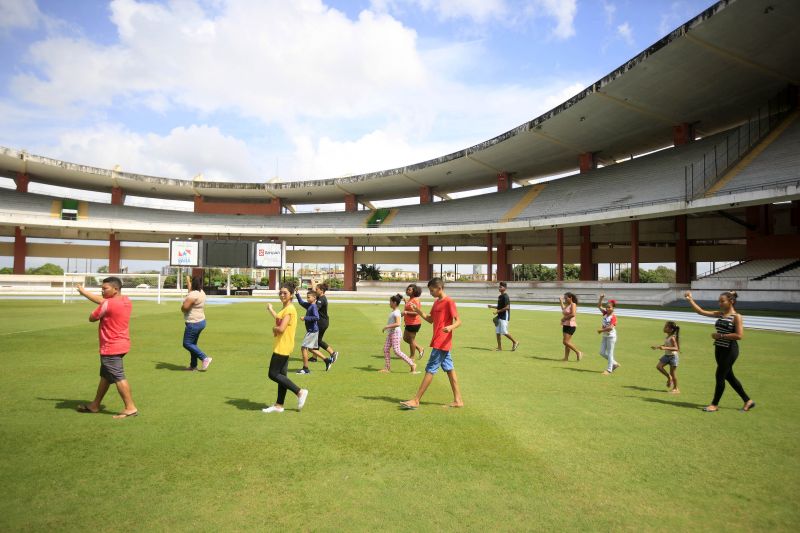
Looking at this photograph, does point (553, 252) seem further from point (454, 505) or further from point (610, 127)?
point (454, 505)

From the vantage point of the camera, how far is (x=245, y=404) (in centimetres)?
660

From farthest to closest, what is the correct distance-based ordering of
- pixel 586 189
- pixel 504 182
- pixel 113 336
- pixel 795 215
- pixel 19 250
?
pixel 504 182
pixel 19 250
pixel 586 189
pixel 795 215
pixel 113 336

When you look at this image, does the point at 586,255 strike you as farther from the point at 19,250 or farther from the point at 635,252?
the point at 19,250

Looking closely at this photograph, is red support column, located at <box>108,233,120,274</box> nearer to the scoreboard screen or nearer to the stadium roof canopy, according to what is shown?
the stadium roof canopy

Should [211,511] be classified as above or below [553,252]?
below

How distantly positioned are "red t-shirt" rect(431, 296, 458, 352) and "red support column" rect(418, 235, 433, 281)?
42.1 metres

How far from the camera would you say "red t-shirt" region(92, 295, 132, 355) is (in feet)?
18.8

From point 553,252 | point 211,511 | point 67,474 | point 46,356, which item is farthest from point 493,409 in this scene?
point 553,252

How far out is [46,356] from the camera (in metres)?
9.92

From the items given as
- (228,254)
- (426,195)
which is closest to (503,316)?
(228,254)

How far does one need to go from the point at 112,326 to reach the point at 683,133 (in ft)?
123

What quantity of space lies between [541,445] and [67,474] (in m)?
4.72

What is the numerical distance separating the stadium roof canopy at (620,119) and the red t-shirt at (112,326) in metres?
25.7

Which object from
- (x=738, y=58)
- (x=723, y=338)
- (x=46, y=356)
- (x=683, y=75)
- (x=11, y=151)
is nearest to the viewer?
(x=723, y=338)
